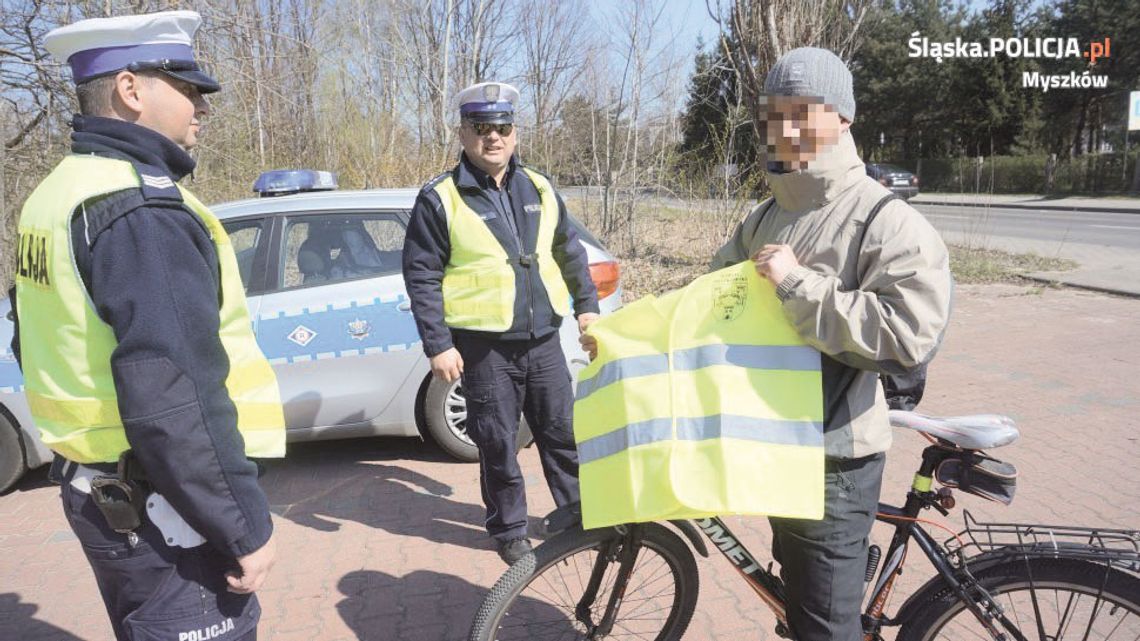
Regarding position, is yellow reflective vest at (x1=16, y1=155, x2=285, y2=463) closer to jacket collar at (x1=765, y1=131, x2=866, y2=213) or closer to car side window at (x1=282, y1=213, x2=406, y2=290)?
jacket collar at (x1=765, y1=131, x2=866, y2=213)

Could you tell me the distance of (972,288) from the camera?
989cm

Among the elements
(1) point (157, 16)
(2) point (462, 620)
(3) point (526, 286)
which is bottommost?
(2) point (462, 620)

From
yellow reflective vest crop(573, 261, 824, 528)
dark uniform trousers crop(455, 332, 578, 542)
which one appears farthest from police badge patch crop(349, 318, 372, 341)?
yellow reflective vest crop(573, 261, 824, 528)

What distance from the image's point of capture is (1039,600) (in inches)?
78.5

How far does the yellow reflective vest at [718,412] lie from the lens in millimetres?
1757

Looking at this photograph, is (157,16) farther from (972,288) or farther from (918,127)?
(918,127)

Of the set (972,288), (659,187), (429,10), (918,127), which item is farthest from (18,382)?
(918,127)

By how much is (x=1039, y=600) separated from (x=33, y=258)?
252 cm

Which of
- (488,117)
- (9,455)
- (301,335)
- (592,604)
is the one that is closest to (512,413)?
(592,604)

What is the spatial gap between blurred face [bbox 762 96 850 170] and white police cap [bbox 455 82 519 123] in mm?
1539

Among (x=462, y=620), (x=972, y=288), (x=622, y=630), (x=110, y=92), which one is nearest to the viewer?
(x=110, y=92)

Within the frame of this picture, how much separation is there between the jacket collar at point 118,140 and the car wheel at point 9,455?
3513 millimetres

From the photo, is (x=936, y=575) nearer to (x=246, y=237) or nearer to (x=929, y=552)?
(x=929, y=552)

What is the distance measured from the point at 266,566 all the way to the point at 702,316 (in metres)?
1.14
